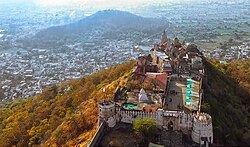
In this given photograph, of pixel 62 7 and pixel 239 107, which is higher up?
pixel 239 107

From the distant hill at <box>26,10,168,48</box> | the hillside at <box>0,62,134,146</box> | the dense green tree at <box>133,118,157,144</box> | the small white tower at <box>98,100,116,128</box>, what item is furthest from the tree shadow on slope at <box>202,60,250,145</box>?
the distant hill at <box>26,10,168,48</box>

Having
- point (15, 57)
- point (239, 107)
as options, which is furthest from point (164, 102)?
point (15, 57)

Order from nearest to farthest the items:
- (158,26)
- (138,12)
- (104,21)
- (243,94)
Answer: (243,94) → (158,26) → (104,21) → (138,12)

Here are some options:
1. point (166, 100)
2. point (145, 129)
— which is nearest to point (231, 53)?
point (166, 100)

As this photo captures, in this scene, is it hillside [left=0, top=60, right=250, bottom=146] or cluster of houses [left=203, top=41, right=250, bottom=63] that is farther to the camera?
cluster of houses [left=203, top=41, right=250, bottom=63]

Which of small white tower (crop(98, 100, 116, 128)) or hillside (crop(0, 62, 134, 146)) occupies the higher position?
small white tower (crop(98, 100, 116, 128))

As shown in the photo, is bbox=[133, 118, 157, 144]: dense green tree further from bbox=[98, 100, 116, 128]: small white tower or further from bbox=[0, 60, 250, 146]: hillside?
bbox=[0, 60, 250, 146]: hillside

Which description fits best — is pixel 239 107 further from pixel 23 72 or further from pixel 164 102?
pixel 23 72
